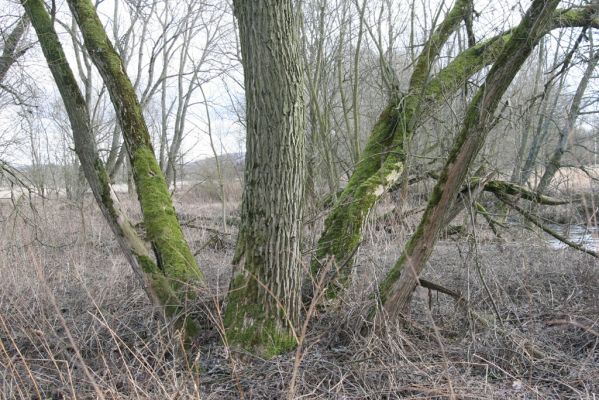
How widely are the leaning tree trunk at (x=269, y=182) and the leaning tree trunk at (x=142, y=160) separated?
0.73 meters

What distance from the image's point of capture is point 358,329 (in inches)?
132

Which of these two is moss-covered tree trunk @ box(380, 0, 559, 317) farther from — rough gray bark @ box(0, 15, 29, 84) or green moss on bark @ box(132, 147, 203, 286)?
rough gray bark @ box(0, 15, 29, 84)

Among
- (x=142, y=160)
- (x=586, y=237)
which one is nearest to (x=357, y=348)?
(x=142, y=160)

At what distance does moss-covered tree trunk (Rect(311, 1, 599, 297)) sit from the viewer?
168 inches

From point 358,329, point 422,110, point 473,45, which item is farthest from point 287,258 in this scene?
point 473,45

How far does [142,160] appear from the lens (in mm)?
4008

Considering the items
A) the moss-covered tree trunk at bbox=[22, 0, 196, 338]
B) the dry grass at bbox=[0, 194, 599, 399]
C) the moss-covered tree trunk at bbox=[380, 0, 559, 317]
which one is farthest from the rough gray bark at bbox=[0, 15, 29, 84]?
the moss-covered tree trunk at bbox=[380, 0, 559, 317]

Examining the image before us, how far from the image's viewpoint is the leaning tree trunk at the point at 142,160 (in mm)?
3820

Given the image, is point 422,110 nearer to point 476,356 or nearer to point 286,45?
point 286,45

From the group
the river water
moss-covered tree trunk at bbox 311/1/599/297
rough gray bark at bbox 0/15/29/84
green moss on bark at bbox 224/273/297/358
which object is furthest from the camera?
rough gray bark at bbox 0/15/29/84

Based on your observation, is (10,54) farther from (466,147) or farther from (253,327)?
(466,147)

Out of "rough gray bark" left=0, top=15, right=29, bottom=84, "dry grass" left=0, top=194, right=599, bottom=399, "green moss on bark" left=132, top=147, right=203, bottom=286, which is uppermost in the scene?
"rough gray bark" left=0, top=15, right=29, bottom=84

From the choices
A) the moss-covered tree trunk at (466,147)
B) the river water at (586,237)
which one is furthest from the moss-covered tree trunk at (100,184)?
the river water at (586,237)

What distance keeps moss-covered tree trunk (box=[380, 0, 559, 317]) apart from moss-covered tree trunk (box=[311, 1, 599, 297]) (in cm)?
70
